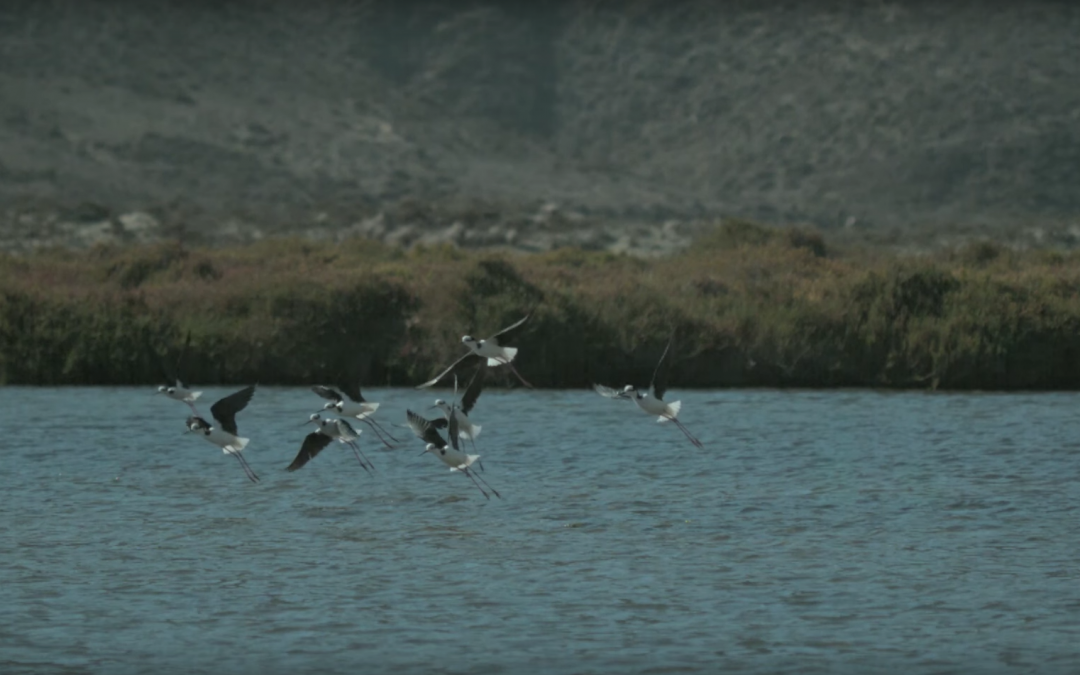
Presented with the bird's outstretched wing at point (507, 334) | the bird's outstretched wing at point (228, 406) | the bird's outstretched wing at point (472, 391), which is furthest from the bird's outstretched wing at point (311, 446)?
the bird's outstretched wing at point (507, 334)

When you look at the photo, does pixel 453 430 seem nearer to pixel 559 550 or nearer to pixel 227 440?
pixel 559 550

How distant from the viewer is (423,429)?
50.5ft

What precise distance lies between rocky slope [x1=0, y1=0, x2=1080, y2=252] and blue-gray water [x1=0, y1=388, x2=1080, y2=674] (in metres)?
39.3

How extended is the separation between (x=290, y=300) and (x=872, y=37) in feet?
191

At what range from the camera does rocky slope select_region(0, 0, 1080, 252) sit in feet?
218

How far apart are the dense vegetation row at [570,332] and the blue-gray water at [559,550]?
4051 millimetres

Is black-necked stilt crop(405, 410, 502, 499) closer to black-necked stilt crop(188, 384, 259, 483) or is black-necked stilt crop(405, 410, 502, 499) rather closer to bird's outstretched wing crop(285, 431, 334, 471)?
bird's outstretched wing crop(285, 431, 334, 471)

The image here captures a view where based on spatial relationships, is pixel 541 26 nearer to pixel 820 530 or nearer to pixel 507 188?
pixel 507 188

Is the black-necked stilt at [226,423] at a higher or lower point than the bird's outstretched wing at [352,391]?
lower

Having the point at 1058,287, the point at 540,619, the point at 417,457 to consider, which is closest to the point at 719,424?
the point at 417,457

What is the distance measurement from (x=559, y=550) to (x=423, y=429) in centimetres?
167

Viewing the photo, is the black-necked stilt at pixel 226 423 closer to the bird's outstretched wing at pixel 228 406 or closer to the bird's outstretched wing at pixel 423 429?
the bird's outstretched wing at pixel 228 406

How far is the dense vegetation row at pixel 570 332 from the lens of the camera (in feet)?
90.9

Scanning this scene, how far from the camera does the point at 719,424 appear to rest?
23.5m
